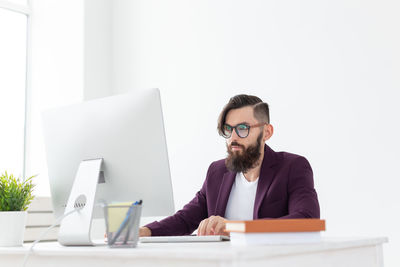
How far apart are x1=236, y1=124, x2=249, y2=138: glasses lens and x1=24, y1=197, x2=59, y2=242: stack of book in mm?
1625

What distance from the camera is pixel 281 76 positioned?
2965mm

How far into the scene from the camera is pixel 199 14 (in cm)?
340

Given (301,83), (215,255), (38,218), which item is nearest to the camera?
(215,255)

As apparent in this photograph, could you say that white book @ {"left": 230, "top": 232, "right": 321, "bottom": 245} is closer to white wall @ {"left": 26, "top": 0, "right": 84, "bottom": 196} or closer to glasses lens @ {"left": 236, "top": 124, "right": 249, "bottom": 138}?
glasses lens @ {"left": 236, "top": 124, "right": 249, "bottom": 138}

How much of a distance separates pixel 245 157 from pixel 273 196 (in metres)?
0.19

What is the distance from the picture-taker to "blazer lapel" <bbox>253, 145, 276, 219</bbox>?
2025mm

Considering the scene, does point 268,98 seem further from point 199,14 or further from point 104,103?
point 104,103

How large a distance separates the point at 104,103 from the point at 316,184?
1.59m

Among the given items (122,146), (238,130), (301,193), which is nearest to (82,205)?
(122,146)

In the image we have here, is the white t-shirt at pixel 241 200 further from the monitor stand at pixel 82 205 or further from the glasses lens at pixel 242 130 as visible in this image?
the monitor stand at pixel 82 205

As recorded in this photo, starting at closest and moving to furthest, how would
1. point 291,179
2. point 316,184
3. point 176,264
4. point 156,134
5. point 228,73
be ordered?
point 176,264 → point 156,134 → point 291,179 → point 316,184 → point 228,73

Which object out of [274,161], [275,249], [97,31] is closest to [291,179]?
[274,161]

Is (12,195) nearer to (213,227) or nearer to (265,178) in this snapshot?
(213,227)

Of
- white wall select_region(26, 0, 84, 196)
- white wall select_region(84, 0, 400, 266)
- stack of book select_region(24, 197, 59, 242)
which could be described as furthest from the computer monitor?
white wall select_region(26, 0, 84, 196)
